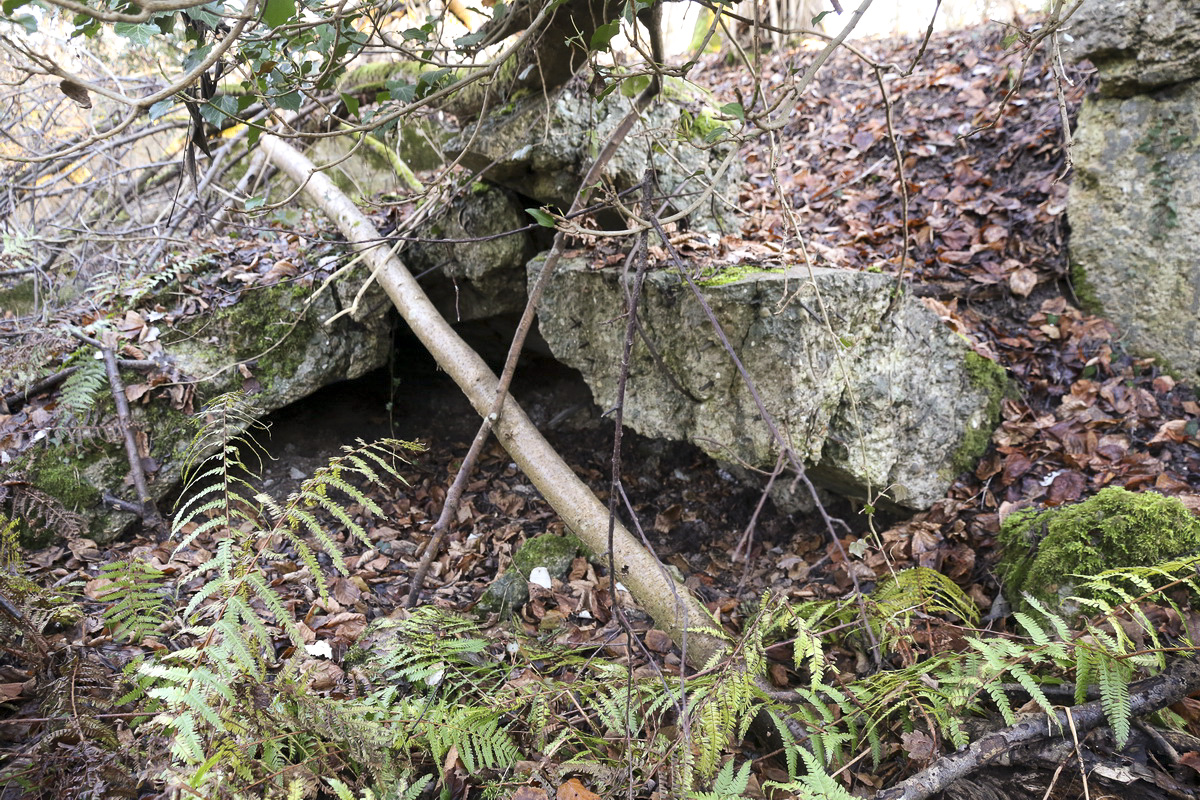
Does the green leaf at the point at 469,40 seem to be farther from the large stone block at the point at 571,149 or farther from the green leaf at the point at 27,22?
the green leaf at the point at 27,22

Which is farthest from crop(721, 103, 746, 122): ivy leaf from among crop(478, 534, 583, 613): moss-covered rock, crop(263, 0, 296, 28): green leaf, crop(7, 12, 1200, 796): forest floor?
crop(478, 534, 583, 613): moss-covered rock

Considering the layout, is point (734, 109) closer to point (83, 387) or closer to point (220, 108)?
point (220, 108)

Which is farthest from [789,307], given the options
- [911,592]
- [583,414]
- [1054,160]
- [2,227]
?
[2,227]

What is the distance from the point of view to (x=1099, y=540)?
2.64 metres

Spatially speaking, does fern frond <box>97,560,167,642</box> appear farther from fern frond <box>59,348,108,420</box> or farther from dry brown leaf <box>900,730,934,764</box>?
dry brown leaf <box>900,730,934,764</box>

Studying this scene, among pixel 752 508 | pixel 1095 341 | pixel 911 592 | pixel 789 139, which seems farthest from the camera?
pixel 789 139

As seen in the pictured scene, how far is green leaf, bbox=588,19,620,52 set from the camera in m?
2.47

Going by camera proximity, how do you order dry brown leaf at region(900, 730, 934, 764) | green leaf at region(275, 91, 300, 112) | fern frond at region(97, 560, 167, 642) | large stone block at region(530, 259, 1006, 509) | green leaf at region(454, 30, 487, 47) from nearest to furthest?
dry brown leaf at region(900, 730, 934, 764)
fern frond at region(97, 560, 167, 642)
green leaf at region(275, 91, 300, 112)
green leaf at region(454, 30, 487, 47)
large stone block at region(530, 259, 1006, 509)

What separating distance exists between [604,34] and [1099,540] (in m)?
2.91

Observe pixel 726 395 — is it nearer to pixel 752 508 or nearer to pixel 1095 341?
pixel 752 508

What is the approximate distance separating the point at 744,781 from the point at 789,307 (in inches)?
81.6

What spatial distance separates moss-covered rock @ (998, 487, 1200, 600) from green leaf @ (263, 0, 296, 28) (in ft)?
11.6

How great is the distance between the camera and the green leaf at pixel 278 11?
6.65 ft

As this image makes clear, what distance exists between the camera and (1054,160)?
14.5ft
